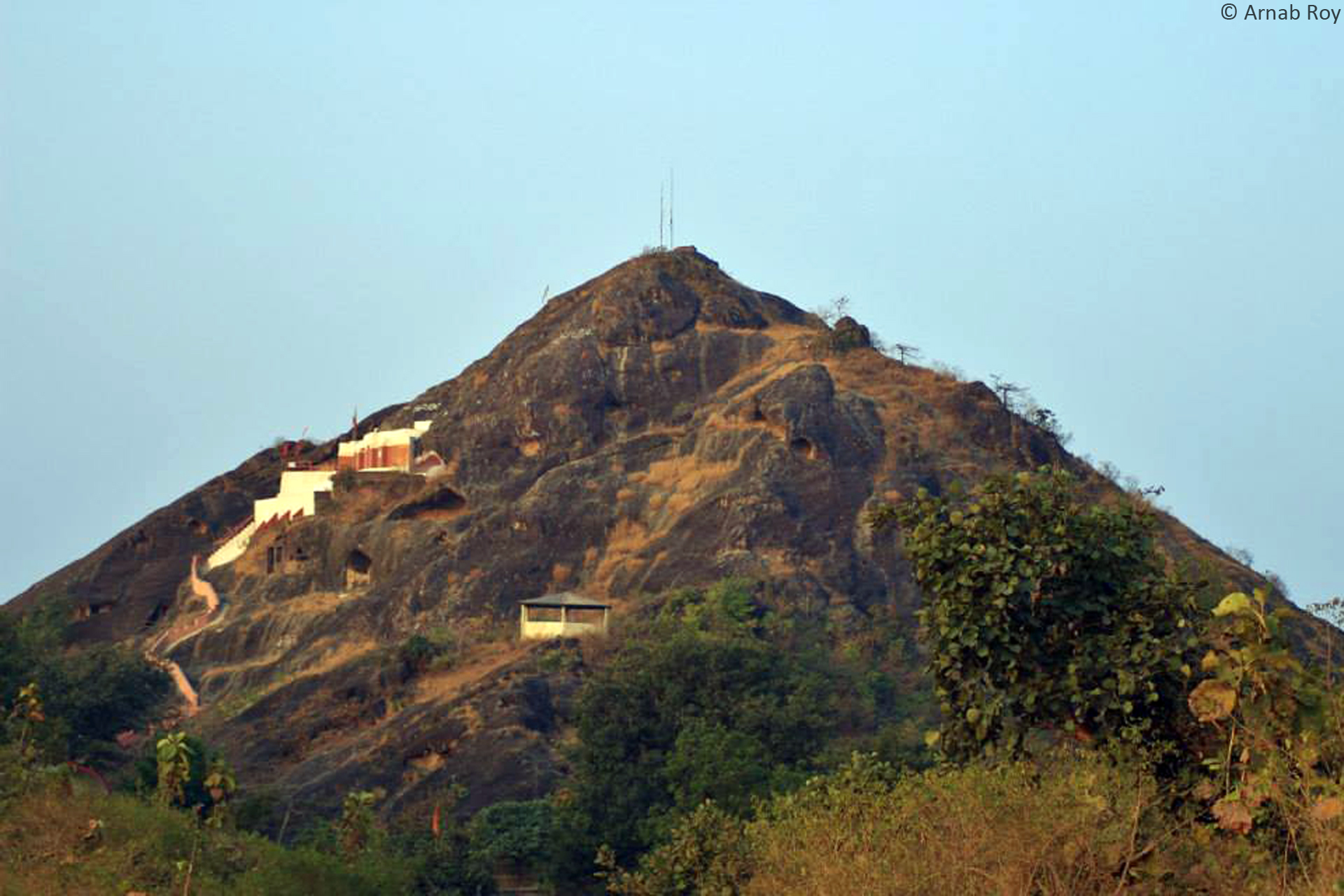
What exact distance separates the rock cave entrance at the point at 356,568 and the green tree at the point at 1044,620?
2077 inches

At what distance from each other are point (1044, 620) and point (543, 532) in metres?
48.0

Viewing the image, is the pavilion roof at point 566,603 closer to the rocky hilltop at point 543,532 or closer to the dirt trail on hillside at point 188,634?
the rocky hilltop at point 543,532

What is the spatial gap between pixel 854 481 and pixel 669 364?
458 inches

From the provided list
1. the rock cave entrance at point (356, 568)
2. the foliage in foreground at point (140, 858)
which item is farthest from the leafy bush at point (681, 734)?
the rock cave entrance at point (356, 568)

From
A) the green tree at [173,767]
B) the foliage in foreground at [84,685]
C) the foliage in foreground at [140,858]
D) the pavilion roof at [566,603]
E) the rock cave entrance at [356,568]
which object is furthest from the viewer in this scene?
the rock cave entrance at [356,568]

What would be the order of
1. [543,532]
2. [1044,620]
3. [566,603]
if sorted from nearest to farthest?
1. [1044,620]
2. [566,603]
3. [543,532]

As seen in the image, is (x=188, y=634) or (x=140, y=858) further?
(x=188, y=634)

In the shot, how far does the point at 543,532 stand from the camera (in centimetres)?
6719

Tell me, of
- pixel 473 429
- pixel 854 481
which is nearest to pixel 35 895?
pixel 854 481

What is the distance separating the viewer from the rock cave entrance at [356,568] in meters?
71.1

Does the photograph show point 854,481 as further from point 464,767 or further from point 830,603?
point 464,767

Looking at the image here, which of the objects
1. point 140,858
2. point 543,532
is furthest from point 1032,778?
point 543,532

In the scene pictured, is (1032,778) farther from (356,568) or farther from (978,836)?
(356,568)

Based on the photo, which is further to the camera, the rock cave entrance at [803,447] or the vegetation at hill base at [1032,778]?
the rock cave entrance at [803,447]
